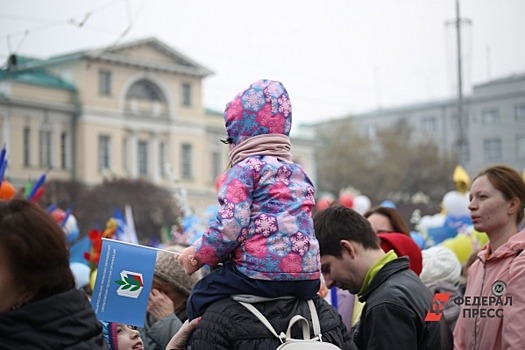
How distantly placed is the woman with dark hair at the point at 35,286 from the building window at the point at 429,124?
70811 mm

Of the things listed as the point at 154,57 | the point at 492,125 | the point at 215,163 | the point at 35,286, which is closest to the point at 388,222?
the point at 35,286

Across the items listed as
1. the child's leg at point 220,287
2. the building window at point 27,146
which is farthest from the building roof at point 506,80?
the child's leg at point 220,287

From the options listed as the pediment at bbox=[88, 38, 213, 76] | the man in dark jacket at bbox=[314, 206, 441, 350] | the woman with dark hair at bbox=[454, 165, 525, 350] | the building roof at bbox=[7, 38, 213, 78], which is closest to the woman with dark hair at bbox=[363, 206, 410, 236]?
the woman with dark hair at bbox=[454, 165, 525, 350]

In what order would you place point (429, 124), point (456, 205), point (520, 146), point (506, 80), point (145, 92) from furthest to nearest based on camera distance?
point (429, 124), point (145, 92), point (520, 146), point (506, 80), point (456, 205)

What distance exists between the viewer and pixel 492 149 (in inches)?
2366

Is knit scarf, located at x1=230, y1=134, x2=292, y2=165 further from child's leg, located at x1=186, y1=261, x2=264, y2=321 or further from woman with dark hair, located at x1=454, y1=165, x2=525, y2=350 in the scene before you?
woman with dark hair, located at x1=454, y1=165, x2=525, y2=350

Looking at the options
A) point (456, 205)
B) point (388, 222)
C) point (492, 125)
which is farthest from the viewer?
point (492, 125)

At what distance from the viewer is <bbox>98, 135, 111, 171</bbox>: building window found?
5847 cm

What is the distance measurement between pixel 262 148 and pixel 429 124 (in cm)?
7184

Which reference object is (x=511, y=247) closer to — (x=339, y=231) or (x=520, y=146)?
(x=339, y=231)

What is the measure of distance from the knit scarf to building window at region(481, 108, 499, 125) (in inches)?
2151

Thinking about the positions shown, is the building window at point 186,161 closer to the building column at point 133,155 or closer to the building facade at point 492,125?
the building column at point 133,155

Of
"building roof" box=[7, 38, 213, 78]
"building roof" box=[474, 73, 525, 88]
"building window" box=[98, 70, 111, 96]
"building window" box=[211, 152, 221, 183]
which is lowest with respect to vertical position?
"building window" box=[211, 152, 221, 183]

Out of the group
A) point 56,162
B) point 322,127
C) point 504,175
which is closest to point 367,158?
point 322,127
